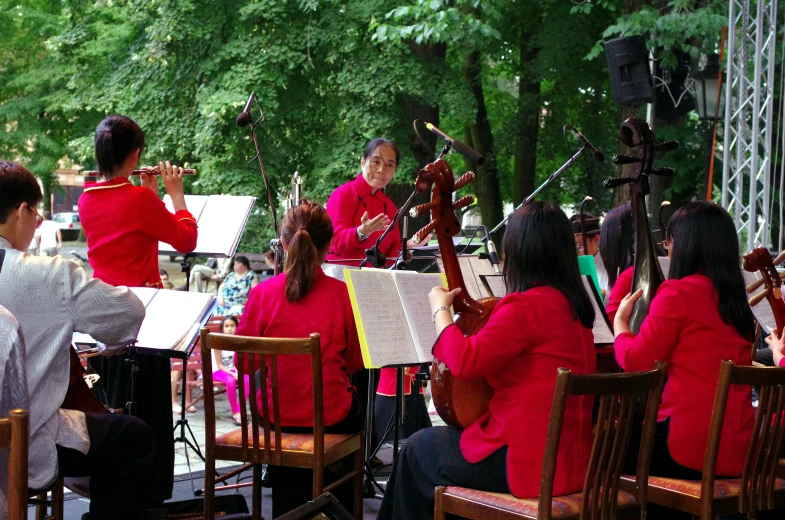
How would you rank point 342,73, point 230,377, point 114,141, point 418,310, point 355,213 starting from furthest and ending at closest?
point 342,73
point 230,377
point 355,213
point 114,141
point 418,310

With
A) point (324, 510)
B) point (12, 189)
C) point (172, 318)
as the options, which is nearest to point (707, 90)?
point (172, 318)

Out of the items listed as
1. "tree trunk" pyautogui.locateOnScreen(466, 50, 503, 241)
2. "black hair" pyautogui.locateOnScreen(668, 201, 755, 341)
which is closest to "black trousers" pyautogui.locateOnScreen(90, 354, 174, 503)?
"black hair" pyautogui.locateOnScreen(668, 201, 755, 341)

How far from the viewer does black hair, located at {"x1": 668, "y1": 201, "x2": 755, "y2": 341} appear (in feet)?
10.0

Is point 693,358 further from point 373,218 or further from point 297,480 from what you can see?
point 373,218

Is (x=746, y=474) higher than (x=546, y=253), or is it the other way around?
(x=546, y=253)

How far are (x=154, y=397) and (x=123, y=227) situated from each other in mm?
792

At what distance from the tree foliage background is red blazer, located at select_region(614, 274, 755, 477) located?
6.19 m

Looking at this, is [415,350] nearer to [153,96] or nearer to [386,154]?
[386,154]

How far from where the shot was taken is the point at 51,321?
2.77 m

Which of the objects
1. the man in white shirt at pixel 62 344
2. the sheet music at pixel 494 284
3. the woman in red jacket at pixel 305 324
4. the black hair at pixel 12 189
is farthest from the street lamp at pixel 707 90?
the black hair at pixel 12 189

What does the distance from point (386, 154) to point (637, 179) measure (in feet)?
6.60

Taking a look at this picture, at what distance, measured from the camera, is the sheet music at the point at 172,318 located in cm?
354

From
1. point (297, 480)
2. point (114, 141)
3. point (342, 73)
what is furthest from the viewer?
point (342, 73)

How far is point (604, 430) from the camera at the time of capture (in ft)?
8.34
